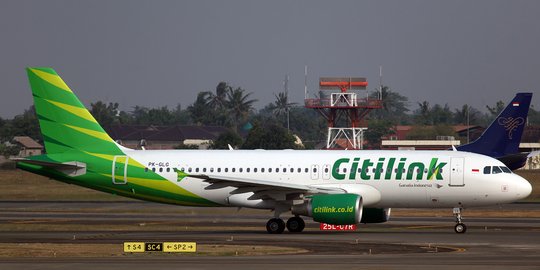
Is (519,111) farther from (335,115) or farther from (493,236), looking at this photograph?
(335,115)

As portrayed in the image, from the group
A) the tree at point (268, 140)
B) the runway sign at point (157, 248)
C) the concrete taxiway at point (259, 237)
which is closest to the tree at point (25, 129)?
the tree at point (268, 140)

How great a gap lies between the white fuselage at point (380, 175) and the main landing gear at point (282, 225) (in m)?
1.06

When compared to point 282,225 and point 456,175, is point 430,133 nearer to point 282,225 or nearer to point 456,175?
point 456,175

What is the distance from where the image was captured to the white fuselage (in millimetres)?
43594

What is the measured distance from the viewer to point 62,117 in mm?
46219

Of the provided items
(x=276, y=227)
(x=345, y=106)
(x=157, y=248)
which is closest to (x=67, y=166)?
(x=276, y=227)

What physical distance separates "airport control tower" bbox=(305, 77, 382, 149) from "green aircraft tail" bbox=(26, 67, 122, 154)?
196 ft

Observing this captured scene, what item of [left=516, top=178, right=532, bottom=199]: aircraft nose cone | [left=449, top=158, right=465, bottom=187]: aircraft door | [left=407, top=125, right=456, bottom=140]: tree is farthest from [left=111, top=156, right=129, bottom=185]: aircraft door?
[left=407, top=125, right=456, bottom=140]: tree

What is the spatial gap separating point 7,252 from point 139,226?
14020mm

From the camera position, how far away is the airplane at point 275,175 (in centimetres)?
4328

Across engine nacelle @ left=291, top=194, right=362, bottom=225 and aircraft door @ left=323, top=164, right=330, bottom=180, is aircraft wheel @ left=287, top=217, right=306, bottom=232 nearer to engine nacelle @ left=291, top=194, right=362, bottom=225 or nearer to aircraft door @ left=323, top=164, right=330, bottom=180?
engine nacelle @ left=291, top=194, right=362, bottom=225

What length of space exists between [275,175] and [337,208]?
458 cm

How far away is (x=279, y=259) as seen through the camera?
31.6 m

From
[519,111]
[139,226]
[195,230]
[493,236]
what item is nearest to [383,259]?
[493,236]
